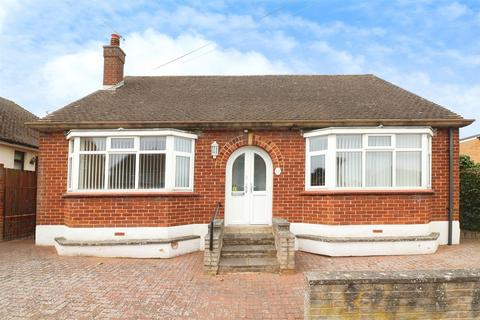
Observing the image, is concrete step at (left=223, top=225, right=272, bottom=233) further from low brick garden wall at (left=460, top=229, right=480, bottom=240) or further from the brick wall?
the brick wall

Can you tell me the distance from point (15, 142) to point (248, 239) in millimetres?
10001

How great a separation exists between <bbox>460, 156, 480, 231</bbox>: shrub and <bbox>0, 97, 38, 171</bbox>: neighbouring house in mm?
15932

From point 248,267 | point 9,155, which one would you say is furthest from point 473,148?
point 9,155

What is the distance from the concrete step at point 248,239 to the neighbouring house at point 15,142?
9388 millimetres

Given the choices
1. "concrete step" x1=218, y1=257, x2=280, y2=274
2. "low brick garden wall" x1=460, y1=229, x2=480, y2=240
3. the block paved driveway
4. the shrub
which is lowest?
the block paved driveway

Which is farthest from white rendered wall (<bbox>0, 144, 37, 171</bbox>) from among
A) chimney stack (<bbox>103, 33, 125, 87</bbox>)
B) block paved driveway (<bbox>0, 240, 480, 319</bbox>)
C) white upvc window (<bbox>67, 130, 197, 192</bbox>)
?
white upvc window (<bbox>67, 130, 197, 192</bbox>)

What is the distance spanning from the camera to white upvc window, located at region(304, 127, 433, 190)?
8539 millimetres

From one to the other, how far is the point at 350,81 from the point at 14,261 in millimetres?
12096

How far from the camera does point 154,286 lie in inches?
236

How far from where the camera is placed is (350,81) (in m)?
12.6

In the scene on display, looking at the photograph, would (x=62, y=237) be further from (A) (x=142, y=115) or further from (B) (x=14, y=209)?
(A) (x=142, y=115)

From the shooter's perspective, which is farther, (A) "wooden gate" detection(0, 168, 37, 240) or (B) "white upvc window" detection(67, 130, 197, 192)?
(A) "wooden gate" detection(0, 168, 37, 240)

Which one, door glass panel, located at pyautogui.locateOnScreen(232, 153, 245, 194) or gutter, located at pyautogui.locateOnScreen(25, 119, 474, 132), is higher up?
gutter, located at pyautogui.locateOnScreen(25, 119, 474, 132)

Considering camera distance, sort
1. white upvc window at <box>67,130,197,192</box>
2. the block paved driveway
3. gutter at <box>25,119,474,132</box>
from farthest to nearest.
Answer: white upvc window at <box>67,130,197,192</box> → gutter at <box>25,119,474,132</box> → the block paved driveway
